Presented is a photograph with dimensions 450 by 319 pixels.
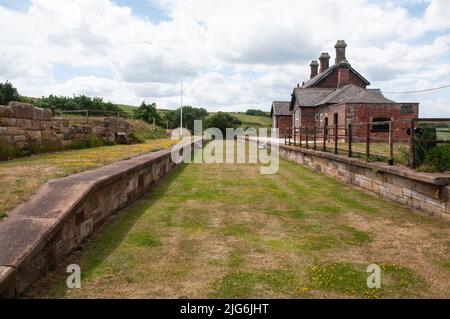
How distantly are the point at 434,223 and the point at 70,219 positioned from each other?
4.77 metres

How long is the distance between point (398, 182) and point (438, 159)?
0.90m

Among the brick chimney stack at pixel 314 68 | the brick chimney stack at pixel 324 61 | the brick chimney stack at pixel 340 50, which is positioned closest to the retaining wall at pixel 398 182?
the brick chimney stack at pixel 340 50

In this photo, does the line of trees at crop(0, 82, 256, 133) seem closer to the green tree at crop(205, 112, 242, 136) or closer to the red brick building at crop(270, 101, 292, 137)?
the green tree at crop(205, 112, 242, 136)

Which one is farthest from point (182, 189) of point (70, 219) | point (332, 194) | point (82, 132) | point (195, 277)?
point (82, 132)

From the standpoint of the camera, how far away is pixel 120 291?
11.0 ft

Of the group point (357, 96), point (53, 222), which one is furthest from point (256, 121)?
point (53, 222)

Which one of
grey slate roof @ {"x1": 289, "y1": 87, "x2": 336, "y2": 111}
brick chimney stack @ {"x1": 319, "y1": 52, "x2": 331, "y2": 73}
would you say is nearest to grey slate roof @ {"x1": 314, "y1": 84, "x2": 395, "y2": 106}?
grey slate roof @ {"x1": 289, "y1": 87, "x2": 336, "y2": 111}

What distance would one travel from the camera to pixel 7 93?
4409cm

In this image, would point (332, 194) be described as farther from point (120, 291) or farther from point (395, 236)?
point (120, 291)

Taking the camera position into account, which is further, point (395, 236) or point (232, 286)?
point (395, 236)

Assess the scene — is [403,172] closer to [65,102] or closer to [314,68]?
[314,68]

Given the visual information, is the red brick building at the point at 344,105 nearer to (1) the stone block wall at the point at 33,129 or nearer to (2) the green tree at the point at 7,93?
(1) the stone block wall at the point at 33,129

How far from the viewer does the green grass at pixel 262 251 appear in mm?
3432

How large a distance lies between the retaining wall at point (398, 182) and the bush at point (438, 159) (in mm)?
278
